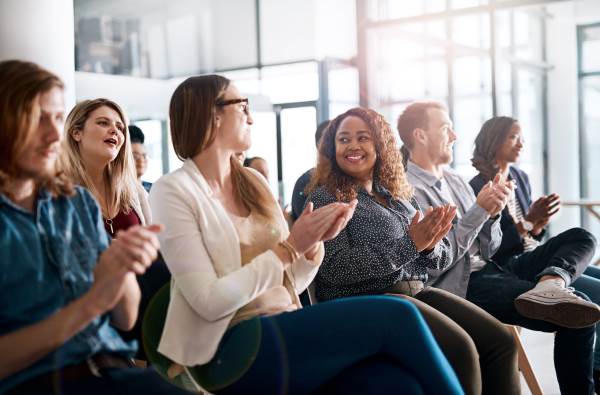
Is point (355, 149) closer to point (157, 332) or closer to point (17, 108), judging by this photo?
point (157, 332)

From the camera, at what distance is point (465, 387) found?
204 centimetres

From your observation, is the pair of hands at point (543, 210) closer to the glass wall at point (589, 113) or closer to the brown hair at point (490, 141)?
the brown hair at point (490, 141)

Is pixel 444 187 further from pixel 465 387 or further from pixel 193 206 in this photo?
pixel 193 206

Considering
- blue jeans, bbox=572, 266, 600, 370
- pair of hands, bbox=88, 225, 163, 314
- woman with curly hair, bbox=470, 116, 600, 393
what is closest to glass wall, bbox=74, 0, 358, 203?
woman with curly hair, bbox=470, 116, 600, 393

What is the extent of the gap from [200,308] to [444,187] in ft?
5.53

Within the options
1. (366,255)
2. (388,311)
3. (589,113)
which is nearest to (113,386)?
(388,311)

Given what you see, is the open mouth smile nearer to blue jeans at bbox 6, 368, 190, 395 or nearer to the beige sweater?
the beige sweater

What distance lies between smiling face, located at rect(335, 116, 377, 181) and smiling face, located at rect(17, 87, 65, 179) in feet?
4.30

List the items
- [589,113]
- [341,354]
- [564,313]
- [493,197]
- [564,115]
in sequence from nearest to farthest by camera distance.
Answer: [341,354], [564,313], [493,197], [564,115], [589,113]

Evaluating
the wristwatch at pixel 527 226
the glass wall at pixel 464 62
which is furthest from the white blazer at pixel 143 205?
the glass wall at pixel 464 62

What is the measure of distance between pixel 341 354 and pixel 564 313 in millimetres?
1200

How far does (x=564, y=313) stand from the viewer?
2422 millimetres

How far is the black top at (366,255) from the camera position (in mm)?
2184

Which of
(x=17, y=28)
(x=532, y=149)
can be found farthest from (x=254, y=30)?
(x=17, y=28)
